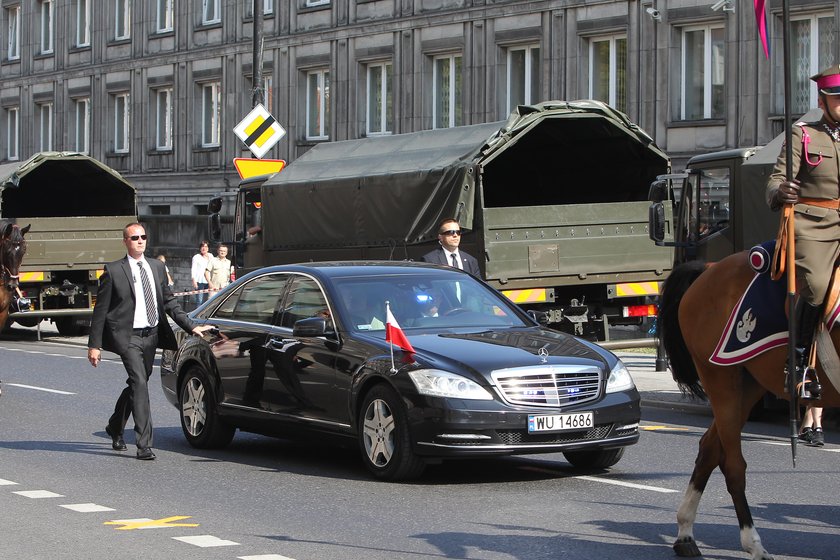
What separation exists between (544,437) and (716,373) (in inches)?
89.5

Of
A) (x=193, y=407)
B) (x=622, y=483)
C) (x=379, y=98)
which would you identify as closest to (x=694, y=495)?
(x=622, y=483)

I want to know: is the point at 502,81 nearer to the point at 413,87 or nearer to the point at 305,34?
the point at 413,87

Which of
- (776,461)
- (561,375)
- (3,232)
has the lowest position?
(776,461)

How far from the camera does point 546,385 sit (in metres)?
→ 10.9

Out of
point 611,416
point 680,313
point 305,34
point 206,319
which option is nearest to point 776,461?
point 611,416

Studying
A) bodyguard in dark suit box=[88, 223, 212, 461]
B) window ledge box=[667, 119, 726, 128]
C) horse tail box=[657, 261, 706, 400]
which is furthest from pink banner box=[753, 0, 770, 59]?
window ledge box=[667, 119, 726, 128]

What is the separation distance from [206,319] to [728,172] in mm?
6434

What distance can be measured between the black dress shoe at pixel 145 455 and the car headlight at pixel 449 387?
276cm

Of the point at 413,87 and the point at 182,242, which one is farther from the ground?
the point at 413,87

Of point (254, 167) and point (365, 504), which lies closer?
point (365, 504)

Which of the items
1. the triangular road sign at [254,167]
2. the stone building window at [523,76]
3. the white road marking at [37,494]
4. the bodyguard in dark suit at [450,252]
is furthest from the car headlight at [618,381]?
the stone building window at [523,76]

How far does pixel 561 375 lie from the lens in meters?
11.0

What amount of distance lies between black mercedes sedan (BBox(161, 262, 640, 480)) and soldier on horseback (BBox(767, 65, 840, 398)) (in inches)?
116

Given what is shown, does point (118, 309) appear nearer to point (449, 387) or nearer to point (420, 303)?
point (420, 303)
